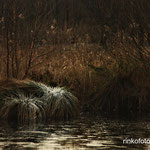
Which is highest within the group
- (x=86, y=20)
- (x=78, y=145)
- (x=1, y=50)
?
(x=86, y=20)

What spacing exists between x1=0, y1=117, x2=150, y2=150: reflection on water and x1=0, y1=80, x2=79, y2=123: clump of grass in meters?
0.51

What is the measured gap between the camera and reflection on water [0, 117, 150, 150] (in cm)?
737

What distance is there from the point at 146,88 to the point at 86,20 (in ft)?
60.2

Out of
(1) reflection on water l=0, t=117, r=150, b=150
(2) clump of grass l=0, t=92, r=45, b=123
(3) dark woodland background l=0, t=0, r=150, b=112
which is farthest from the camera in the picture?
(3) dark woodland background l=0, t=0, r=150, b=112

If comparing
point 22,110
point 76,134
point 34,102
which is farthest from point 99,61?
point 76,134

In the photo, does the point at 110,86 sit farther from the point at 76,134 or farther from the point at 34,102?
the point at 76,134

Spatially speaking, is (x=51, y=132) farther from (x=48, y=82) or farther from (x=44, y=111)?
(x=48, y=82)

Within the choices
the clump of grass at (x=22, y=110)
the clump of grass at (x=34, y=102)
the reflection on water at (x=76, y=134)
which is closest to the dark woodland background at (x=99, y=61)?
the clump of grass at (x=34, y=102)

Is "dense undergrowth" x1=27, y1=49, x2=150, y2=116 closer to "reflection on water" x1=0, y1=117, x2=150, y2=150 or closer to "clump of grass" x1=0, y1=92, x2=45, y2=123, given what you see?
"reflection on water" x1=0, y1=117, x2=150, y2=150

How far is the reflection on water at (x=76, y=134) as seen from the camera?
7.37 metres

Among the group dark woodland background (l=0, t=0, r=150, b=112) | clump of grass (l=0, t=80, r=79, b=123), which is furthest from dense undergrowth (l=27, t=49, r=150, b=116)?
clump of grass (l=0, t=80, r=79, b=123)

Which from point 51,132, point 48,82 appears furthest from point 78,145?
point 48,82

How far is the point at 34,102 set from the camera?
10523 millimetres

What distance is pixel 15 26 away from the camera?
41.5ft
